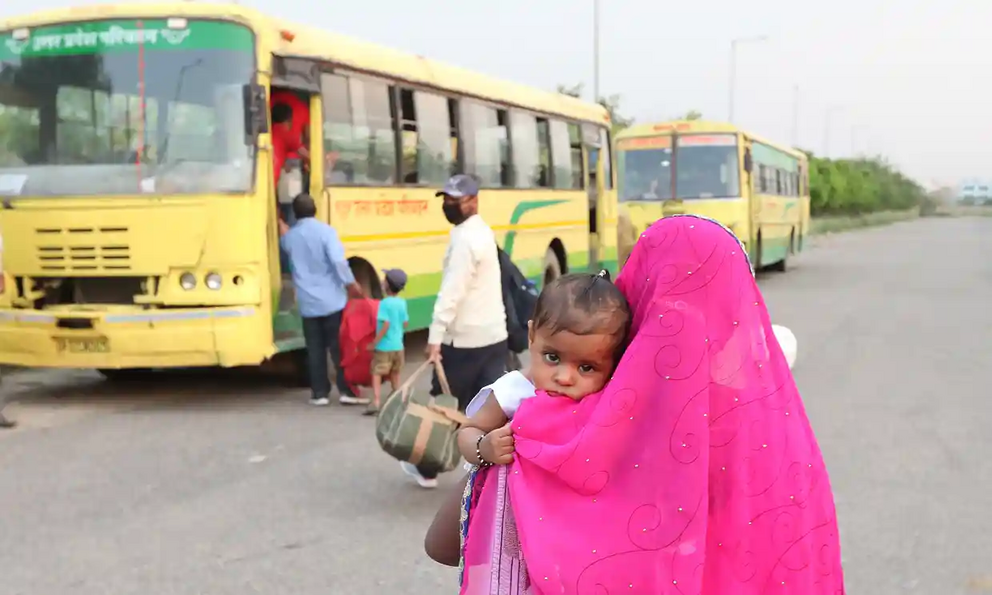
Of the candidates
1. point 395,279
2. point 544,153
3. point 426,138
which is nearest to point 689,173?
point 544,153

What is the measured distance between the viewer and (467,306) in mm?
6000

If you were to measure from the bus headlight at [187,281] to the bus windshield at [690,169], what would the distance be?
13.2 meters

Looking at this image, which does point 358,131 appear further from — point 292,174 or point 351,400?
point 351,400

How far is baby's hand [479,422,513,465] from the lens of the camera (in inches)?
74.6

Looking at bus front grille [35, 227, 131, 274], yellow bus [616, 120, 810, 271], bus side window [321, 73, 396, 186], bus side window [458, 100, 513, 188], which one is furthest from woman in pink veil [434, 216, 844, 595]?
yellow bus [616, 120, 810, 271]

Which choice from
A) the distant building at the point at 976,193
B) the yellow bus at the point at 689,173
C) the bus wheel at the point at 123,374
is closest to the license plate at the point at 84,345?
the bus wheel at the point at 123,374

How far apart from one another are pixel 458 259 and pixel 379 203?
13.9 ft

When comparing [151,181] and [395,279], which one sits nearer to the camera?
[395,279]

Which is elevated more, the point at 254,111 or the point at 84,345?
the point at 254,111

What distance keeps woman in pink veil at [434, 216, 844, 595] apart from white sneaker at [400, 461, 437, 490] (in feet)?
13.0

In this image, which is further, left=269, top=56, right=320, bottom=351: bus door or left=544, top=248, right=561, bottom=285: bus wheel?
left=544, top=248, right=561, bottom=285: bus wheel

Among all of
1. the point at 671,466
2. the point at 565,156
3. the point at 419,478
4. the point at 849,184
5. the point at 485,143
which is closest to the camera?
the point at 671,466

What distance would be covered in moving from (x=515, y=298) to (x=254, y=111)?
3.01 m

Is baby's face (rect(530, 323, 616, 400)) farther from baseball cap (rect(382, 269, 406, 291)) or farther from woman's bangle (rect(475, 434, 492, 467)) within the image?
baseball cap (rect(382, 269, 406, 291))
